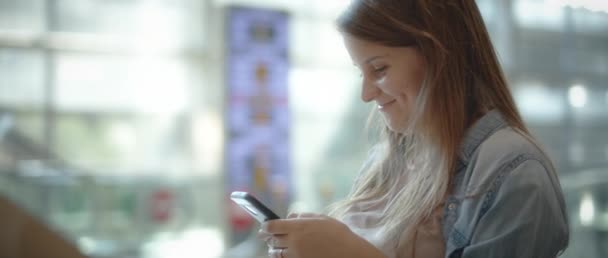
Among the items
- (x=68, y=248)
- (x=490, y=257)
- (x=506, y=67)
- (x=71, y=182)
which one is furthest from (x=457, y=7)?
(x=506, y=67)

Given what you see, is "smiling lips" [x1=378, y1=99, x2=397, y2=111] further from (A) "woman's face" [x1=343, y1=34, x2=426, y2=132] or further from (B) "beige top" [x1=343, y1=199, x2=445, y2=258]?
(B) "beige top" [x1=343, y1=199, x2=445, y2=258]

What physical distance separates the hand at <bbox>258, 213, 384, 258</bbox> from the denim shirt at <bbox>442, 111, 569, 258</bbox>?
0.15m

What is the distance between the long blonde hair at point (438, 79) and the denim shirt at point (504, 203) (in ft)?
0.15

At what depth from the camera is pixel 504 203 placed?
117 cm

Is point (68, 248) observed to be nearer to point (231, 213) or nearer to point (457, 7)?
point (457, 7)

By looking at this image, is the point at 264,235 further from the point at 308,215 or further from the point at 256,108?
the point at 256,108

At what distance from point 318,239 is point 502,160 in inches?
12.9

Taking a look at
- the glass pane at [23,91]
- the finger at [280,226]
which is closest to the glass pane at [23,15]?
the glass pane at [23,91]

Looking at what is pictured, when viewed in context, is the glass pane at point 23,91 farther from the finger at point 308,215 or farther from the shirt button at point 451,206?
the shirt button at point 451,206

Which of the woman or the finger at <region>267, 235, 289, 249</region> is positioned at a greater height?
the woman

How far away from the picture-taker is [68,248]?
35.1 inches

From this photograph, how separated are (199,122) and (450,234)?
376 cm

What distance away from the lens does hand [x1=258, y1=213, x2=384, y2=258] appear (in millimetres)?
1239

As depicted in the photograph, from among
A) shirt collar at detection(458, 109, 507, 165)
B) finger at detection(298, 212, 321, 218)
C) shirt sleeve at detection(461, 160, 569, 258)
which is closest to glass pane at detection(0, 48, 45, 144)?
finger at detection(298, 212, 321, 218)
